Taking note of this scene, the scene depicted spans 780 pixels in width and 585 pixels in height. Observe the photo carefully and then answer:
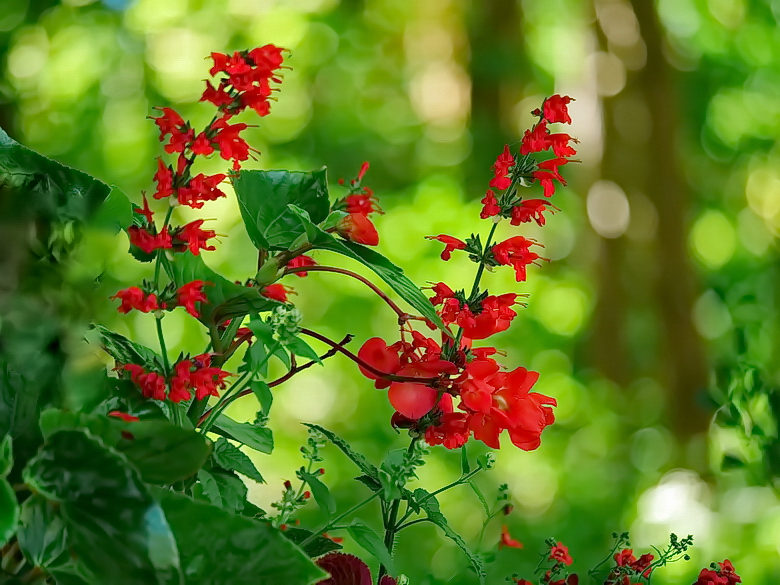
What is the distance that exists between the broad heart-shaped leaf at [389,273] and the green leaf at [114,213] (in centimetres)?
9

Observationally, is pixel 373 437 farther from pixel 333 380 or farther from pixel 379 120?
pixel 379 120

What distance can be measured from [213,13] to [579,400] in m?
1.41

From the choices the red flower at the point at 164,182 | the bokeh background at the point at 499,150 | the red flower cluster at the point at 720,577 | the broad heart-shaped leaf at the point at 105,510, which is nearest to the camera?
the broad heart-shaped leaf at the point at 105,510

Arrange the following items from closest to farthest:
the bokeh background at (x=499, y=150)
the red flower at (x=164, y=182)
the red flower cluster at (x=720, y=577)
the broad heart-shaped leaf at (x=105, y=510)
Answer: the broad heart-shaped leaf at (x=105, y=510) < the red flower at (x=164, y=182) < the red flower cluster at (x=720, y=577) < the bokeh background at (x=499, y=150)

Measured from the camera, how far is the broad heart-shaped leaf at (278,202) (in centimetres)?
35

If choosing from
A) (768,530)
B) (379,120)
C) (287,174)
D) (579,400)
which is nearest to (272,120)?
(379,120)

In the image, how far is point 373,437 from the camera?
2.14m

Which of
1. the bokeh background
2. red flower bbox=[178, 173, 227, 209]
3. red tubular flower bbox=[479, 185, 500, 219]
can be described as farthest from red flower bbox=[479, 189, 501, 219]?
the bokeh background

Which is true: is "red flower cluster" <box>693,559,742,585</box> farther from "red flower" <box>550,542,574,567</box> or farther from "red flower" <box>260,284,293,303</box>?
"red flower" <box>260,284,293,303</box>

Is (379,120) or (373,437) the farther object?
(379,120)

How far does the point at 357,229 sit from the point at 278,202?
0.11ft

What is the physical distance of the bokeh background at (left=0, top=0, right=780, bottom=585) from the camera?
6.95 ft

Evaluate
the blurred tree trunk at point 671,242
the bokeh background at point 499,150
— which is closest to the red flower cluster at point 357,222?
the bokeh background at point 499,150

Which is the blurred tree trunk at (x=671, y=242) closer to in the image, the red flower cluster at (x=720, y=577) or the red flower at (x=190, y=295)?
the red flower cluster at (x=720, y=577)
